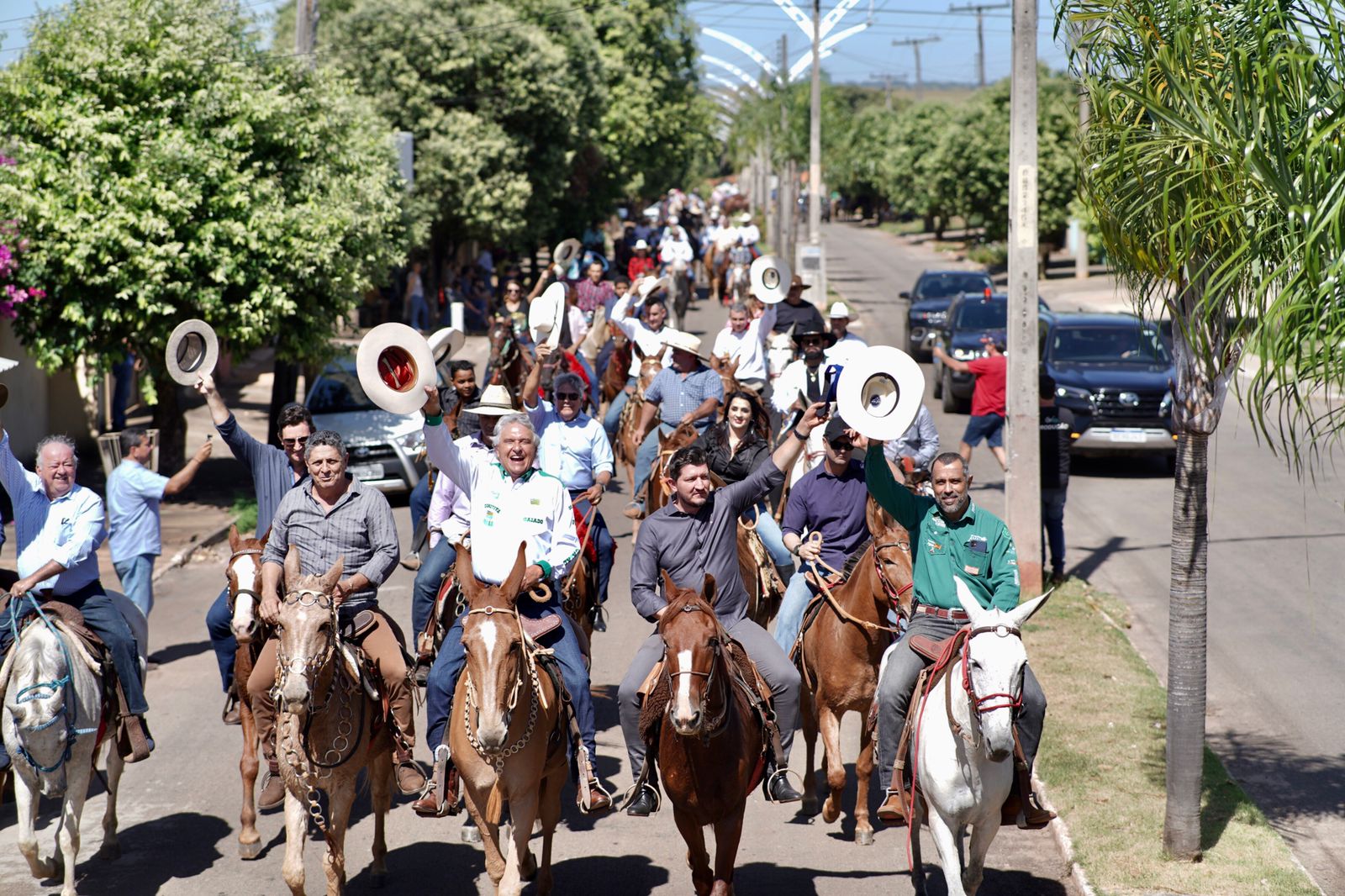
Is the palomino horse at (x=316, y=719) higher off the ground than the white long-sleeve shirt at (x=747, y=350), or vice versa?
the white long-sleeve shirt at (x=747, y=350)

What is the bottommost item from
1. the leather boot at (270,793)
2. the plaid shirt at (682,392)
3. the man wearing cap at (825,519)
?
the leather boot at (270,793)

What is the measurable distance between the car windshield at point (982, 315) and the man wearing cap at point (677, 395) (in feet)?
46.1

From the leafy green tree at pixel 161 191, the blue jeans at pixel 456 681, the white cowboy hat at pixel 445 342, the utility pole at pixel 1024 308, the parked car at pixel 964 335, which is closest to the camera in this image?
the blue jeans at pixel 456 681

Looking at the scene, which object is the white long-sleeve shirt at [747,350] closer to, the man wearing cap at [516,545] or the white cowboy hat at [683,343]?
the white cowboy hat at [683,343]

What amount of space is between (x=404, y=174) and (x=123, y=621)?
19.9 metres

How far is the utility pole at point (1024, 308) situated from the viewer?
1284cm

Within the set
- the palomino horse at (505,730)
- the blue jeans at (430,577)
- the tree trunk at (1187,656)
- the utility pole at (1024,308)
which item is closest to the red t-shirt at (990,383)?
the utility pole at (1024,308)

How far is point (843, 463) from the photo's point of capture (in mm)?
9312

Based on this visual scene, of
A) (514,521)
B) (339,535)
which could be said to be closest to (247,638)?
(339,535)

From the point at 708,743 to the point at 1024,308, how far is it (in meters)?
7.35

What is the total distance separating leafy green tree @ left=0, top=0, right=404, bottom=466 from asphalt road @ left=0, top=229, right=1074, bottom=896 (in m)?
8.12

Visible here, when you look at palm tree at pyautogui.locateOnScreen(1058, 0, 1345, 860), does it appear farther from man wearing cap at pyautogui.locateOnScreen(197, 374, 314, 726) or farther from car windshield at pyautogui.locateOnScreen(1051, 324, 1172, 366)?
car windshield at pyautogui.locateOnScreen(1051, 324, 1172, 366)

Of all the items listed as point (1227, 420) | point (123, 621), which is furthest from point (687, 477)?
point (1227, 420)

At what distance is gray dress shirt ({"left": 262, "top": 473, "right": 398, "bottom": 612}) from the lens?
8.08 meters
